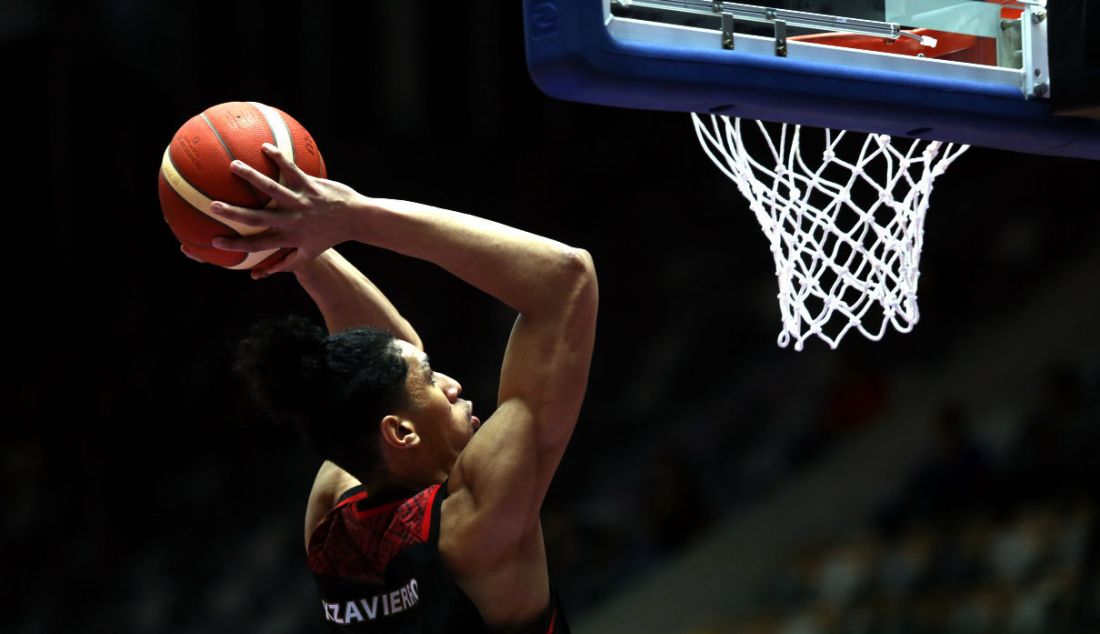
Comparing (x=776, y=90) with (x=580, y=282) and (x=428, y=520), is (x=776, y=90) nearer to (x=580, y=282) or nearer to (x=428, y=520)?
(x=580, y=282)

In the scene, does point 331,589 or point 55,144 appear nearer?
point 331,589

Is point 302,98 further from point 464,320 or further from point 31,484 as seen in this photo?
point 31,484

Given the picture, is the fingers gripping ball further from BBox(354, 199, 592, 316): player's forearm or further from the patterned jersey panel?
the patterned jersey panel

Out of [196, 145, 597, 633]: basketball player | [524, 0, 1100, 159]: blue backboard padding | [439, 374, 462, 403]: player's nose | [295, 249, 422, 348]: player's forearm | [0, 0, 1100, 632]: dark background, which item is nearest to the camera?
[196, 145, 597, 633]: basketball player

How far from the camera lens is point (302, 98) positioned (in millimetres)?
8312

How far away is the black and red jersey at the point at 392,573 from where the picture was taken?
240 cm

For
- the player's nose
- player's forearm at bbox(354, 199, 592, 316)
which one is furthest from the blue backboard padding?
the player's nose

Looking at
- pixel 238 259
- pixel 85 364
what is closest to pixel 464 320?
pixel 85 364

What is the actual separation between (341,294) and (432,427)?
0.47m

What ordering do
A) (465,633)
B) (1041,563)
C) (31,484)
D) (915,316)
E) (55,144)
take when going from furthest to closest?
1. (55,144)
2. (31,484)
3. (1041,563)
4. (915,316)
5. (465,633)

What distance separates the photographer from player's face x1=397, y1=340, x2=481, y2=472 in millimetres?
2535

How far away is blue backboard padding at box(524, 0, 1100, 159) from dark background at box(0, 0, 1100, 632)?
15.1 feet

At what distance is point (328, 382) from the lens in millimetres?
2461

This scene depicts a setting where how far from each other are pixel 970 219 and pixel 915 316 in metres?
5.50
